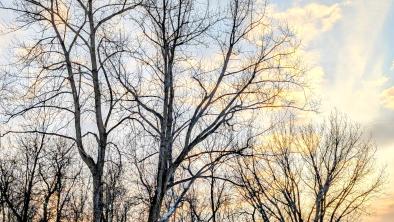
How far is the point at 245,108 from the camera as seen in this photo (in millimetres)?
11742

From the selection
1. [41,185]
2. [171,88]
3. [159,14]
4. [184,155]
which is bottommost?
[184,155]

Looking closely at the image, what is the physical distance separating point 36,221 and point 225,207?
1432 centimetres

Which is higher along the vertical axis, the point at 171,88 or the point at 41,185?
the point at 41,185

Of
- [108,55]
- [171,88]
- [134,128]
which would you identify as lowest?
[134,128]

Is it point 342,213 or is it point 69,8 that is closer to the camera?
point 69,8

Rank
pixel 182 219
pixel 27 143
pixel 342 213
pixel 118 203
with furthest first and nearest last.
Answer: pixel 118 203
pixel 182 219
pixel 27 143
pixel 342 213

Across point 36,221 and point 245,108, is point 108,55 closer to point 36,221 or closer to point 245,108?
point 245,108

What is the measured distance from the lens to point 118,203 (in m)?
37.4

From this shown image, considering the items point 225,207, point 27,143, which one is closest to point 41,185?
point 27,143

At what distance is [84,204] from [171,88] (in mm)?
30534

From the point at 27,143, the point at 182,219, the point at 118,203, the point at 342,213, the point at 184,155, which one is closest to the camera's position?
the point at 184,155

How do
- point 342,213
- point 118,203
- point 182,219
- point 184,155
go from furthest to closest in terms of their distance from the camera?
point 118,203
point 182,219
point 342,213
point 184,155

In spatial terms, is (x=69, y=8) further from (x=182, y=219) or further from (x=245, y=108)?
(x=182, y=219)

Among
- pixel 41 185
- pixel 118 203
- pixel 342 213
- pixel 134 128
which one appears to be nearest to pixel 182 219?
pixel 118 203
